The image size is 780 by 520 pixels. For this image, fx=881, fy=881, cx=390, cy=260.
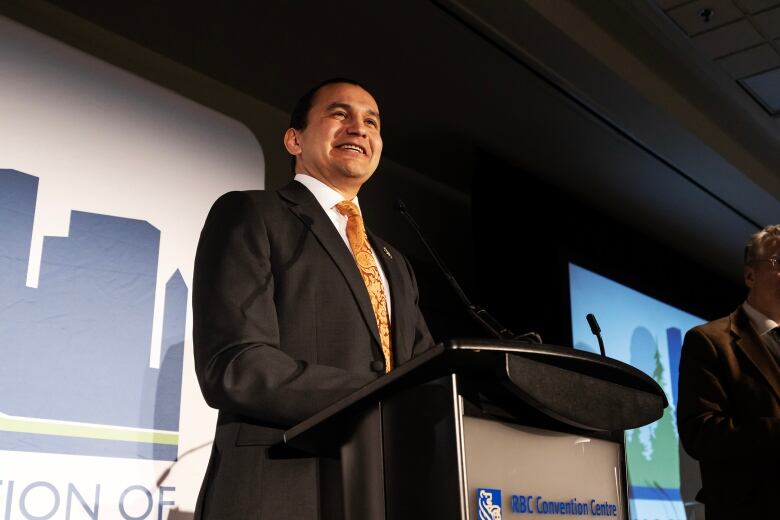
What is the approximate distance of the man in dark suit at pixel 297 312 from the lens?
1.17 metres

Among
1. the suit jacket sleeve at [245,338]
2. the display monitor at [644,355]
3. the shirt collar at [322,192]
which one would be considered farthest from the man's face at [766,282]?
the suit jacket sleeve at [245,338]

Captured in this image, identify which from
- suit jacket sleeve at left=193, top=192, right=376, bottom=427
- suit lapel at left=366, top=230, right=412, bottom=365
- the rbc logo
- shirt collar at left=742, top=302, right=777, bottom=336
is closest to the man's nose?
suit lapel at left=366, top=230, right=412, bottom=365

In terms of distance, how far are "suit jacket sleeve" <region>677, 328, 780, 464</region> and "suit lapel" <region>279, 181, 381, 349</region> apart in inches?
57.7

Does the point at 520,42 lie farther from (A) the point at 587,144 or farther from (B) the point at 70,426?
(B) the point at 70,426

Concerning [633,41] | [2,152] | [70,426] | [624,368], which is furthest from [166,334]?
[633,41]

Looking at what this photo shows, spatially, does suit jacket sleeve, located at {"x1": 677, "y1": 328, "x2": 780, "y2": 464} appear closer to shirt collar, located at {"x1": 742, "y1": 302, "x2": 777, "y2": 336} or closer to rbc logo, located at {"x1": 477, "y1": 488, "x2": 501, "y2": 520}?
shirt collar, located at {"x1": 742, "y1": 302, "x2": 777, "y2": 336}

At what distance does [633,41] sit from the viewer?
424 centimetres

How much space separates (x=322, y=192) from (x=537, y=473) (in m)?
0.80

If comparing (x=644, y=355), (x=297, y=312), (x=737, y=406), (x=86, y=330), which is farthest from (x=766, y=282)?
(x=644, y=355)

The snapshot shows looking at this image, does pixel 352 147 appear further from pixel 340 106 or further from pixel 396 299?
pixel 396 299

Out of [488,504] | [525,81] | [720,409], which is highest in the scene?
[525,81]

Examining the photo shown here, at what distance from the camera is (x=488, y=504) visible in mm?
1019

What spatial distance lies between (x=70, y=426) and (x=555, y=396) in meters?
1.85

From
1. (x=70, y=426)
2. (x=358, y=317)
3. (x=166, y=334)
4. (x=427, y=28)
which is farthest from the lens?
(x=427, y=28)
